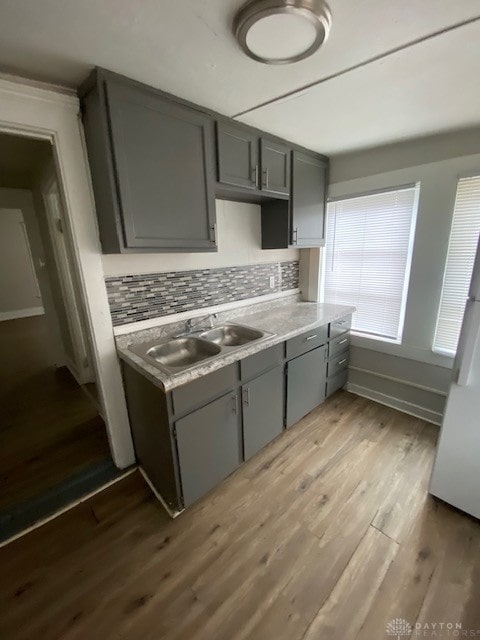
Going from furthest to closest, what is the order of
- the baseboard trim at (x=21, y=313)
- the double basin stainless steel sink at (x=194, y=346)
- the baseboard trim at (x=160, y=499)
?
the baseboard trim at (x=21, y=313) < the double basin stainless steel sink at (x=194, y=346) < the baseboard trim at (x=160, y=499)

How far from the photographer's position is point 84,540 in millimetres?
1440

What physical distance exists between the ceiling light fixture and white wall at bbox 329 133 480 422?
150 cm

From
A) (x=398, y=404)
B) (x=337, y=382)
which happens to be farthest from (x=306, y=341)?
(x=398, y=404)

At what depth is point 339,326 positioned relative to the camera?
2459mm

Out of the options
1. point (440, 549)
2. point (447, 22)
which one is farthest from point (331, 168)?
point (440, 549)

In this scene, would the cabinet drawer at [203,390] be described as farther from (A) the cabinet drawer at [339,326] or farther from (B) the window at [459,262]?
(B) the window at [459,262]

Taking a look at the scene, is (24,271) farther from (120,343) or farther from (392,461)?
(392,461)

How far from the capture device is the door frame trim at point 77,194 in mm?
1253

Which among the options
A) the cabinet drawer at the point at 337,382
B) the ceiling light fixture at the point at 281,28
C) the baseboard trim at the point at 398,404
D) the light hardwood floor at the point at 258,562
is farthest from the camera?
the cabinet drawer at the point at 337,382

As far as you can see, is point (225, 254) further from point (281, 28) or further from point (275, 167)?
point (281, 28)

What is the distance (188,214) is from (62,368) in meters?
3.03

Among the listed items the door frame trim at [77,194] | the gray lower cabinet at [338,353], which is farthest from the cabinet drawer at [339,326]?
the door frame trim at [77,194]

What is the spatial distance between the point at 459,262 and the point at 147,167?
2239 millimetres

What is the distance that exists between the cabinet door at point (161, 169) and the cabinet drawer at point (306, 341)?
0.93 m
